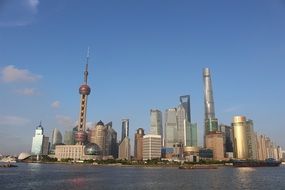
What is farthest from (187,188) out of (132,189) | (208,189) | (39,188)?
(39,188)

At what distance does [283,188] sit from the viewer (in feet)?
333

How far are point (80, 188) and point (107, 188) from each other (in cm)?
771

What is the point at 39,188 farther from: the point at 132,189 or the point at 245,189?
the point at 245,189

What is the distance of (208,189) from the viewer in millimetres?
95312

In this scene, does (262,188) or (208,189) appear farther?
(262,188)

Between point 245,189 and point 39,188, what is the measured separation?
2381 inches

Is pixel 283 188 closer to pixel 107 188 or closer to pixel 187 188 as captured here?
pixel 187 188

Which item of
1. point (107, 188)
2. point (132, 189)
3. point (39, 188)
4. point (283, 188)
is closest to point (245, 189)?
point (283, 188)

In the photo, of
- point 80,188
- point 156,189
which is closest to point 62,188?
point 80,188

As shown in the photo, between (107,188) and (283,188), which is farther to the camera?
(283,188)

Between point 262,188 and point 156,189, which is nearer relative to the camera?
point 156,189

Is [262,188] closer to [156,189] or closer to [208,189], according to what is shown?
[208,189]

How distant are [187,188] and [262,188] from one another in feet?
81.5

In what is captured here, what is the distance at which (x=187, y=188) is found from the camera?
9650 cm
